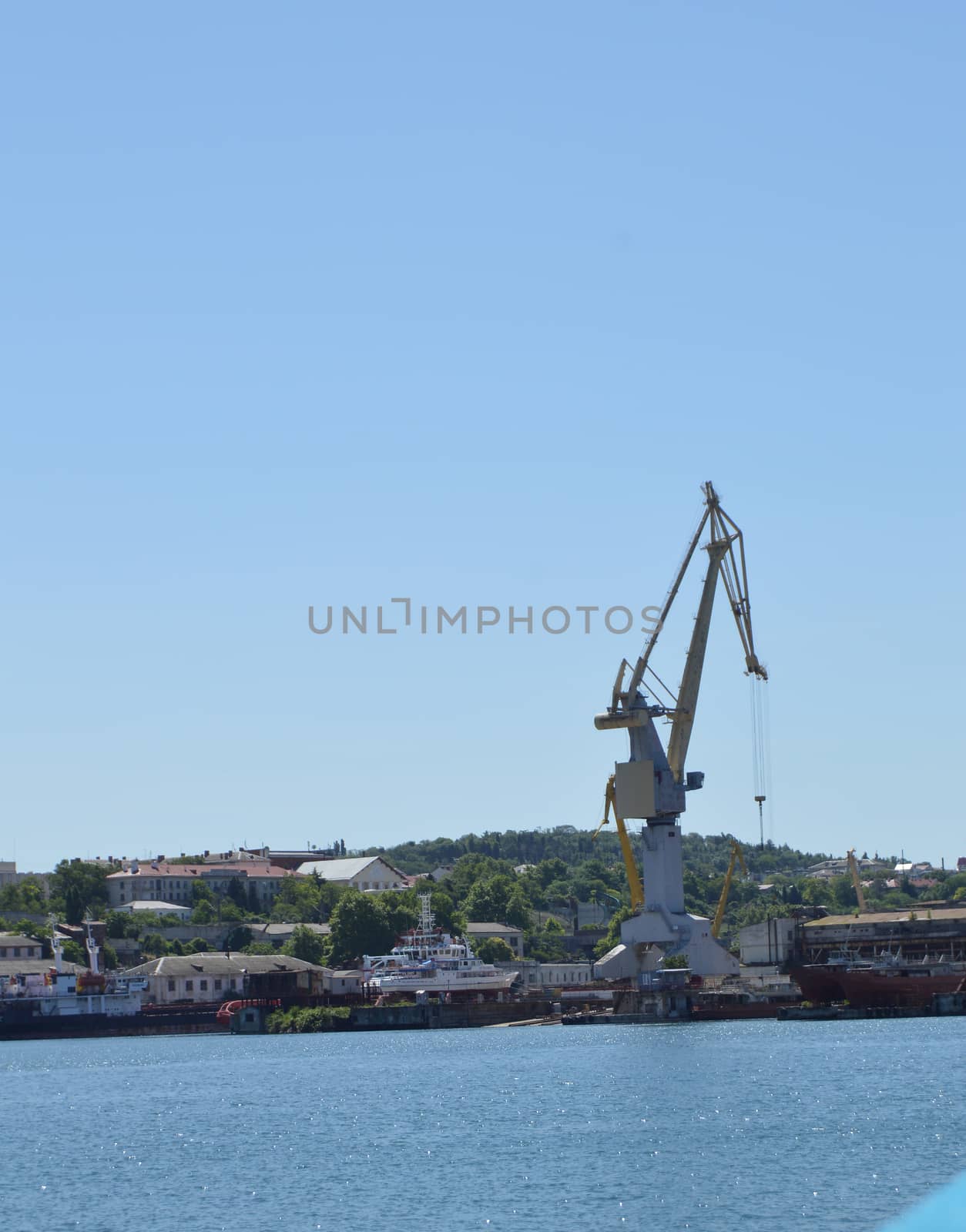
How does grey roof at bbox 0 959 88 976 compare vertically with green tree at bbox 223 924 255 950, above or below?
below

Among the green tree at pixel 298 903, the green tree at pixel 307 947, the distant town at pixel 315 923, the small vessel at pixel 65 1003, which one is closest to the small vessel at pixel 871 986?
the distant town at pixel 315 923

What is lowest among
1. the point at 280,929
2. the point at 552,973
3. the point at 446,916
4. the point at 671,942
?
the point at 552,973

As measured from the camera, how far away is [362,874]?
170625mm

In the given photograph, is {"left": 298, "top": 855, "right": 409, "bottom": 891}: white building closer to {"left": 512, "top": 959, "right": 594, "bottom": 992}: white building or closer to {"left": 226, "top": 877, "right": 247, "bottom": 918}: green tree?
{"left": 226, "top": 877, "right": 247, "bottom": 918}: green tree

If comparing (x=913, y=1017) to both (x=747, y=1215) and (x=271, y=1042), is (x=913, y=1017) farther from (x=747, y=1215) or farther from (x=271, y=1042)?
(x=747, y=1215)

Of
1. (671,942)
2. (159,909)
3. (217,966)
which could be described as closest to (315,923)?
(159,909)

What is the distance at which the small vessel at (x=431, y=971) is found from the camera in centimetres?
10231

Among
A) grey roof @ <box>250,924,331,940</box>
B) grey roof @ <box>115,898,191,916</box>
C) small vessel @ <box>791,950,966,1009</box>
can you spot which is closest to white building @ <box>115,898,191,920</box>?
grey roof @ <box>115,898,191,916</box>

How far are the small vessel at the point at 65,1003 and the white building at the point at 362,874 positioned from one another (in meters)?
62.0

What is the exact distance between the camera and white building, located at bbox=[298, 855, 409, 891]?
170125 millimetres

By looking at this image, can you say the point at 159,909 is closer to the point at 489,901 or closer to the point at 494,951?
the point at 489,901

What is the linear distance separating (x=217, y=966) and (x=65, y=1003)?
41.3 feet

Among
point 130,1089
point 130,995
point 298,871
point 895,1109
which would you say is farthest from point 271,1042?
point 298,871

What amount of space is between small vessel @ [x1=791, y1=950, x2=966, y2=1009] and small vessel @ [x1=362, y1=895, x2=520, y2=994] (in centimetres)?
2037
